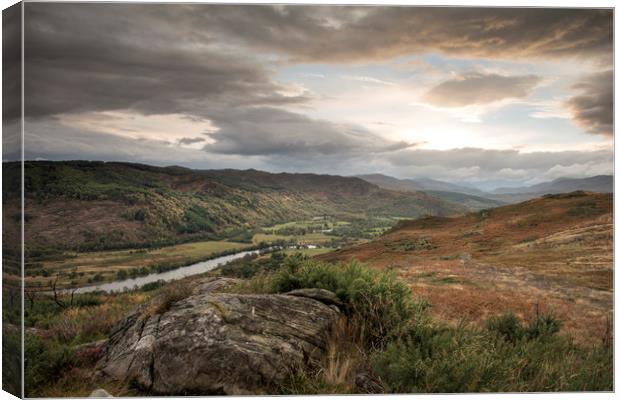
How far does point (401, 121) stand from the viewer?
7.42 meters

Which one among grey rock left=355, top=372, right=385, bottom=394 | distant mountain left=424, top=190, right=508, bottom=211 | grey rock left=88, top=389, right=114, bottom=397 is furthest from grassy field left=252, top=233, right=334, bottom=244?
grey rock left=88, top=389, right=114, bottom=397

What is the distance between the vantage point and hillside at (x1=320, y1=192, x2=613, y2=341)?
7059mm

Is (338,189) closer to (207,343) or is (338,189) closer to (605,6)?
(207,343)

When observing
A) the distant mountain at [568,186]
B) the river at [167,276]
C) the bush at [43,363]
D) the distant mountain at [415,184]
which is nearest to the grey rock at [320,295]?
the river at [167,276]

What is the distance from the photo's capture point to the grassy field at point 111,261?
6.80 metres

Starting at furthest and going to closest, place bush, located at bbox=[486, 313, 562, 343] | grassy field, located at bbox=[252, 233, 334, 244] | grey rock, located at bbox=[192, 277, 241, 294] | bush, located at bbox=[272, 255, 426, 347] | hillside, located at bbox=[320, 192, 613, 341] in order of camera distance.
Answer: grassy field, located at bbox=[252, 233, 334, 244] → hillside, located at bbox=[320, 192, 613, 341] → grey rock, located at bbox=[192, 277, 241, 294] → bush, located at bbox=[486, 313, 562, 343] → bush, located at bbox=[272, 255, 426, 347]

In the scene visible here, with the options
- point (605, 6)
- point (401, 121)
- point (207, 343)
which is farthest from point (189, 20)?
point (605, 6)

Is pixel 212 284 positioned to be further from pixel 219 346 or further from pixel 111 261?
pixel 219 346

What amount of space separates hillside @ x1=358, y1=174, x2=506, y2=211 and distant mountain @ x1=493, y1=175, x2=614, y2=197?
14.3 inches

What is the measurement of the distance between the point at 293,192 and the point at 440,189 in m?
3.06

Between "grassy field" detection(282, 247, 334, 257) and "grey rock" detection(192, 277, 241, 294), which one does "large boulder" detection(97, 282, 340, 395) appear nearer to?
"grey rock" detection(192, 277, 241, 294)

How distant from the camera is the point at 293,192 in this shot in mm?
8086

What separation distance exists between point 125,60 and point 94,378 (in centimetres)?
454

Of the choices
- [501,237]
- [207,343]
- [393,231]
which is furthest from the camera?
[501,237]
